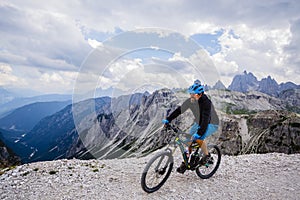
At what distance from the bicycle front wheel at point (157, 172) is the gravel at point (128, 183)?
29 centimetres

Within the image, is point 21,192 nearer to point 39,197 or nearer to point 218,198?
point 39,197

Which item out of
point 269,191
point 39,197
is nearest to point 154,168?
point 39,197

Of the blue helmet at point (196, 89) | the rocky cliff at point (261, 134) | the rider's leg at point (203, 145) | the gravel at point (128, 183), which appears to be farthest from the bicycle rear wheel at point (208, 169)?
the rocky cliff at point (261, 134)

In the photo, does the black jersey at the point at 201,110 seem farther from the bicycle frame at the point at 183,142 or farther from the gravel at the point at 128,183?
the gravel at the point at 128,183

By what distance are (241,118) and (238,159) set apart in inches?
7065

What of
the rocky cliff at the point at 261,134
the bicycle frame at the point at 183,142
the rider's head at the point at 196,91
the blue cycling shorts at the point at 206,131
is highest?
the rocky cliff at the point at 261,134

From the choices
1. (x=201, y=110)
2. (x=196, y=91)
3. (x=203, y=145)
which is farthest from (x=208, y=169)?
(x=196, y=91)

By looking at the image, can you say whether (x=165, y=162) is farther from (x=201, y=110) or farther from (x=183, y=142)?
(x=201, y=110)

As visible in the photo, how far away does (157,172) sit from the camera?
26.2 ft

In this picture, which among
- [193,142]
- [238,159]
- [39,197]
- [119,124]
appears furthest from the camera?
[119,124]

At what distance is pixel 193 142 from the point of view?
8.30 metres

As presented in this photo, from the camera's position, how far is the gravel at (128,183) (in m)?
7.91

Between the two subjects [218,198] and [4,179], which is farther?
[4,179]

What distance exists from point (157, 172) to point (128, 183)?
177 centimetres
